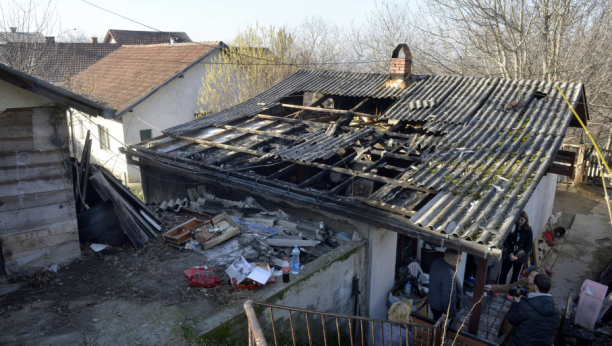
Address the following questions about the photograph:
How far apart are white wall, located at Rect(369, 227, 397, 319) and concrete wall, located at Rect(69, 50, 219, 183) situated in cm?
1544

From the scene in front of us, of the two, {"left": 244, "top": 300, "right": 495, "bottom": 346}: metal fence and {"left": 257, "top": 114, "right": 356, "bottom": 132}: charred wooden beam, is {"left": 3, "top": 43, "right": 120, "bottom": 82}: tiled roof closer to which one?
{"left": 257, "top": 114, "right": 356, "bottom": 132}: charred wooden beam

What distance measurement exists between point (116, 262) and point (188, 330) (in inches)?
101

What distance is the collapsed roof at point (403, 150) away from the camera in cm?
623

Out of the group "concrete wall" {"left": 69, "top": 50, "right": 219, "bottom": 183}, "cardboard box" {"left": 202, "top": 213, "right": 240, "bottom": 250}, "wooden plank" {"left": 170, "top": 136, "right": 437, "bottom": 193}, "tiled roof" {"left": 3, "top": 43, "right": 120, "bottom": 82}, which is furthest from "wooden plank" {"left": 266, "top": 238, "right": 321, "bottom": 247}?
"tiled roof" {"left": 3, "top": 43, "right": 120, "bottom": 82}

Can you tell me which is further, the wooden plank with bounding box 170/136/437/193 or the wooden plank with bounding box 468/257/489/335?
the wooden plank with bounding box 170/136/437/193

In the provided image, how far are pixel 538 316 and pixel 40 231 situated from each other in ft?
24.6

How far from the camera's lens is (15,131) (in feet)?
18.8

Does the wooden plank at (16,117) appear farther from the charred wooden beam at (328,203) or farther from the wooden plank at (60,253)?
the charred wooden beam at (328,203)

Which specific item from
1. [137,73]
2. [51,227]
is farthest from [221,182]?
[137,73]

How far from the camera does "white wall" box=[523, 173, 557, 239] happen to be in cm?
1043

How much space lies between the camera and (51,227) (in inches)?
241

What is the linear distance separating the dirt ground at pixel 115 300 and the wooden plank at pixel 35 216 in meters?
0.80

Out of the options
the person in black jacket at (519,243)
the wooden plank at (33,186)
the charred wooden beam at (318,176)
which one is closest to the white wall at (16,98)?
the wooden plank at (33,186)

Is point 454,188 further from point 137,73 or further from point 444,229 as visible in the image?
point 137,73
